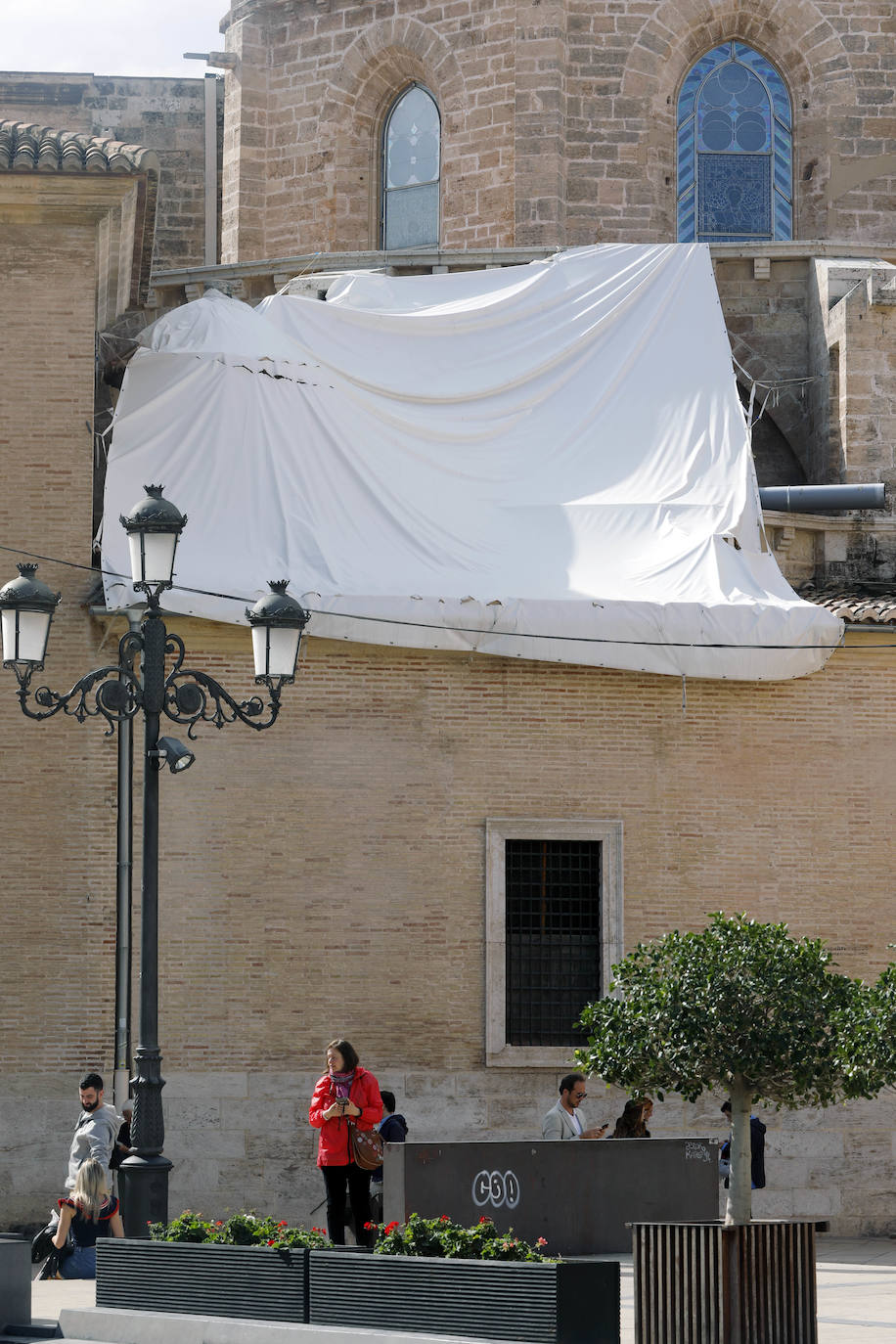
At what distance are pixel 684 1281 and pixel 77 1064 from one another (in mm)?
7334

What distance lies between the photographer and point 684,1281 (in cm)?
826

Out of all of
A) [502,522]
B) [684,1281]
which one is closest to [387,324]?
[502,522]

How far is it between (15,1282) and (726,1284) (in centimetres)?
324

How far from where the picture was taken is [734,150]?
20625 millimetres

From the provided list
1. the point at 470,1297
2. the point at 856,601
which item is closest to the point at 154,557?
the point at 470,1297

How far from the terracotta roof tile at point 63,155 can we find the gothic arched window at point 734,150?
6884mm

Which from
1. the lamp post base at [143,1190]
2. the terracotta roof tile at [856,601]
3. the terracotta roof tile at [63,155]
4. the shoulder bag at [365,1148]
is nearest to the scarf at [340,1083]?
the shoulder bag at [365,1148]

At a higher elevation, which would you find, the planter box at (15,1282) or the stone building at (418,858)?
the stone building at (418,858)

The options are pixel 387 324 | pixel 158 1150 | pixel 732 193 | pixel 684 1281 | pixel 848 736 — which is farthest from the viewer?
pixel 732 193

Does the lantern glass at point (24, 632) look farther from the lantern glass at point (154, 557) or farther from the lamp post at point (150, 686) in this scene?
the lantern glass at point (154, 557)

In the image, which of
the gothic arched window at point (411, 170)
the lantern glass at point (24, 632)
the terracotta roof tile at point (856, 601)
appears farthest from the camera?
the gothic arched window at point (411, 170)

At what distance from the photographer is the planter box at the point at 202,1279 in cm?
863

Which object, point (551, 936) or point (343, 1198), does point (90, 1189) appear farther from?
point (551, 936)

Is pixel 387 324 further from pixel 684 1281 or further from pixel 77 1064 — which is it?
pixel 684 1281
